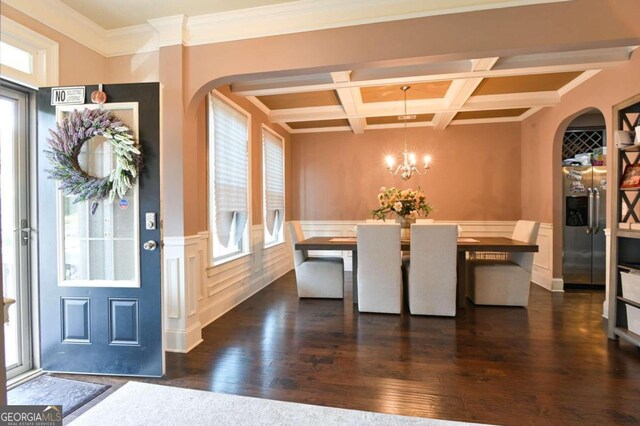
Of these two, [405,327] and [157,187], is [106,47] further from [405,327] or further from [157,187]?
[405,327]

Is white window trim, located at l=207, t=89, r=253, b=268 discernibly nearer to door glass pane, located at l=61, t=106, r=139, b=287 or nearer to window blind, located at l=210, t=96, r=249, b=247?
window blind, located at l=210, t=96, r=249, b=247

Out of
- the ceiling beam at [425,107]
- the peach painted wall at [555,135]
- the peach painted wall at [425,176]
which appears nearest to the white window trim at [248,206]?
the ceiling beam at [425,107]

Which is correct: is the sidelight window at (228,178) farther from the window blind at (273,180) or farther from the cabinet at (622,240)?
the cabinet at (622,240)

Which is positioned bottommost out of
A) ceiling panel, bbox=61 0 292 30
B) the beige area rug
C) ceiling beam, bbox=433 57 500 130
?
the beige area rug

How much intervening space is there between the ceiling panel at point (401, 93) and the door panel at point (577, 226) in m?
2.21

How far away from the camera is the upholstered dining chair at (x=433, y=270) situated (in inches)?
137

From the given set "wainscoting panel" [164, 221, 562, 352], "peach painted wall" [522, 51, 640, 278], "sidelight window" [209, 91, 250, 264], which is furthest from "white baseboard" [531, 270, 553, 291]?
"sidelight window" [209, 91, 250, 264]

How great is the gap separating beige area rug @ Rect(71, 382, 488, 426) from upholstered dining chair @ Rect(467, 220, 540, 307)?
244cm

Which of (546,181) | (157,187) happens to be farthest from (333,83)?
(546,181)

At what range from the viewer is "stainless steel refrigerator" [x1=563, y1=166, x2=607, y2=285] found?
14.8ft

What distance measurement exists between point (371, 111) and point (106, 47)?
3.48 m

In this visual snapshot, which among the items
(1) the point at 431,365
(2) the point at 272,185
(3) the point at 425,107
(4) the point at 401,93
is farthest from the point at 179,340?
(3) the point at 425,107

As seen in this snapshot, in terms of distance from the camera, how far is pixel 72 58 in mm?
2732

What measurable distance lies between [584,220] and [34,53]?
6.49 metres
